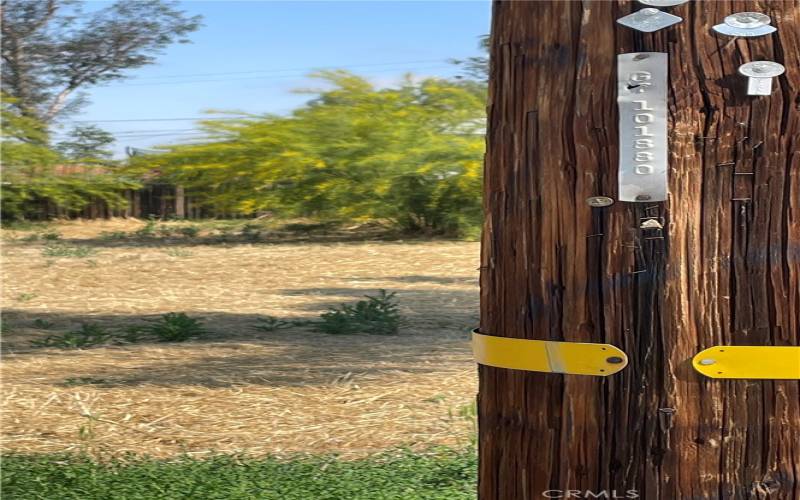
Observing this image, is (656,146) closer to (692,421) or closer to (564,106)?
(564,106)

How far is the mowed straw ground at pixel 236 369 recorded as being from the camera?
593cm

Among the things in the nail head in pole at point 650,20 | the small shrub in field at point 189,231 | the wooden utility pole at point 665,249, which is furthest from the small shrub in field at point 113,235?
the nail head in pole at point 650,20

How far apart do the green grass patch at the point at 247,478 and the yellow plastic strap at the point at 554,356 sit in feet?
8.42

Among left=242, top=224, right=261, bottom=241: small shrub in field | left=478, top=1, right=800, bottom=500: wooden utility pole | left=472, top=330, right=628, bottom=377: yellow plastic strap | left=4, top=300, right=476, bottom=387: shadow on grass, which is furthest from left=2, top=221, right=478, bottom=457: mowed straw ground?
left=242, top=224, right=261, bottom=241: small shrub in field

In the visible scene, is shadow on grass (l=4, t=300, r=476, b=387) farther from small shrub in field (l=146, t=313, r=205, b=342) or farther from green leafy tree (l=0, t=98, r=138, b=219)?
green leafy tree (l=0, t=98, r=138, b=219)

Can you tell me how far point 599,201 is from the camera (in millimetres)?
2057

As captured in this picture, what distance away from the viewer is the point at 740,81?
6.65 feet

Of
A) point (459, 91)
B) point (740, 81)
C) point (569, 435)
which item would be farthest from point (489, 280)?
point (459, 91)

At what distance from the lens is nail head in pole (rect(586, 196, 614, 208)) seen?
80.8 inches

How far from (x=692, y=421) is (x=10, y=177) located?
2619 centimetres

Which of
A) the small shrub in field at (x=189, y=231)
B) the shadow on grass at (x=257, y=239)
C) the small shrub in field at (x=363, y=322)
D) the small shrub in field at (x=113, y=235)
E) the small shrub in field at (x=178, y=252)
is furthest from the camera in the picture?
the small shrub in field at (x=189, y=231)

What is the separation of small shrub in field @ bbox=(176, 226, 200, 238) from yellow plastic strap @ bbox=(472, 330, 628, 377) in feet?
65.3

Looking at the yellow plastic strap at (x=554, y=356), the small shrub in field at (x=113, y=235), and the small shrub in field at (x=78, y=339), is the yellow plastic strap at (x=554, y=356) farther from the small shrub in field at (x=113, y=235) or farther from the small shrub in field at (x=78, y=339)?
the small shrub in field at (x=113, y=235)

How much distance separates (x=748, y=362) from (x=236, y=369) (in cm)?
606
